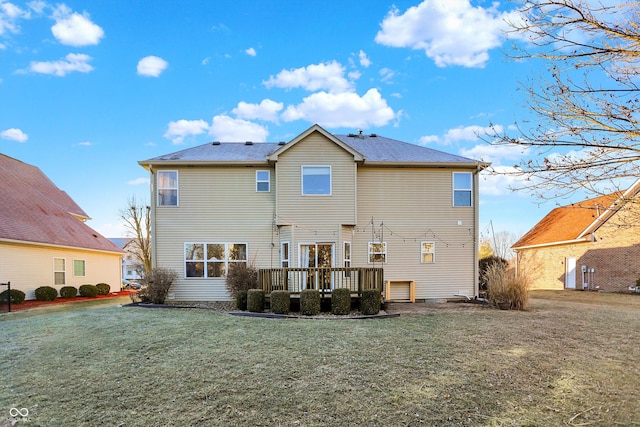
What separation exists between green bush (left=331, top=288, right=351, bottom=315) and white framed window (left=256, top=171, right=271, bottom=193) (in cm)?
569

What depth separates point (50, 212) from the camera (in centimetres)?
2048

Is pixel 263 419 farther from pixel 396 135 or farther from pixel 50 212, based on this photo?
pixel 50 212

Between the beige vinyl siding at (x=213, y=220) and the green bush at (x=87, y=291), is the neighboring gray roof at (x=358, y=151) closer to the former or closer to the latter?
the beige vinyl siding at (x=213, y=220)

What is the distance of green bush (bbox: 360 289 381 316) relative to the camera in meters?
10.2

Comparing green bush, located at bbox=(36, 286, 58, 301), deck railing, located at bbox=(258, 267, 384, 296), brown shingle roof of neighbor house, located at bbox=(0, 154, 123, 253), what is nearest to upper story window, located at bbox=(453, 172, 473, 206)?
deck railing, located at bbox=(258, 267, 384, 296)

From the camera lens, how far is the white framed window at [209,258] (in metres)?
13.9

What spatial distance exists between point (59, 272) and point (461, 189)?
66.8 feet

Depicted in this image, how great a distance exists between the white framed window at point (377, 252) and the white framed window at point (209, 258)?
506 centimetres

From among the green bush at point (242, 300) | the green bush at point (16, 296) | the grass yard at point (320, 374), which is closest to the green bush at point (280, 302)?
the green bush at point (242, 300)

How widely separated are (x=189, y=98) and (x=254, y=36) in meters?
4.04

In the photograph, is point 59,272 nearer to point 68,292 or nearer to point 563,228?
point 68,292

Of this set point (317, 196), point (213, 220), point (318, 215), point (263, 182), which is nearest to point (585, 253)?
point (318, 215)

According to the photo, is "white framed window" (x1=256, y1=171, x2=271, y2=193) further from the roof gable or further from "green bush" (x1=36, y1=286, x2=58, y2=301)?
the roof gable

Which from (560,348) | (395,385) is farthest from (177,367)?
(560,348)
